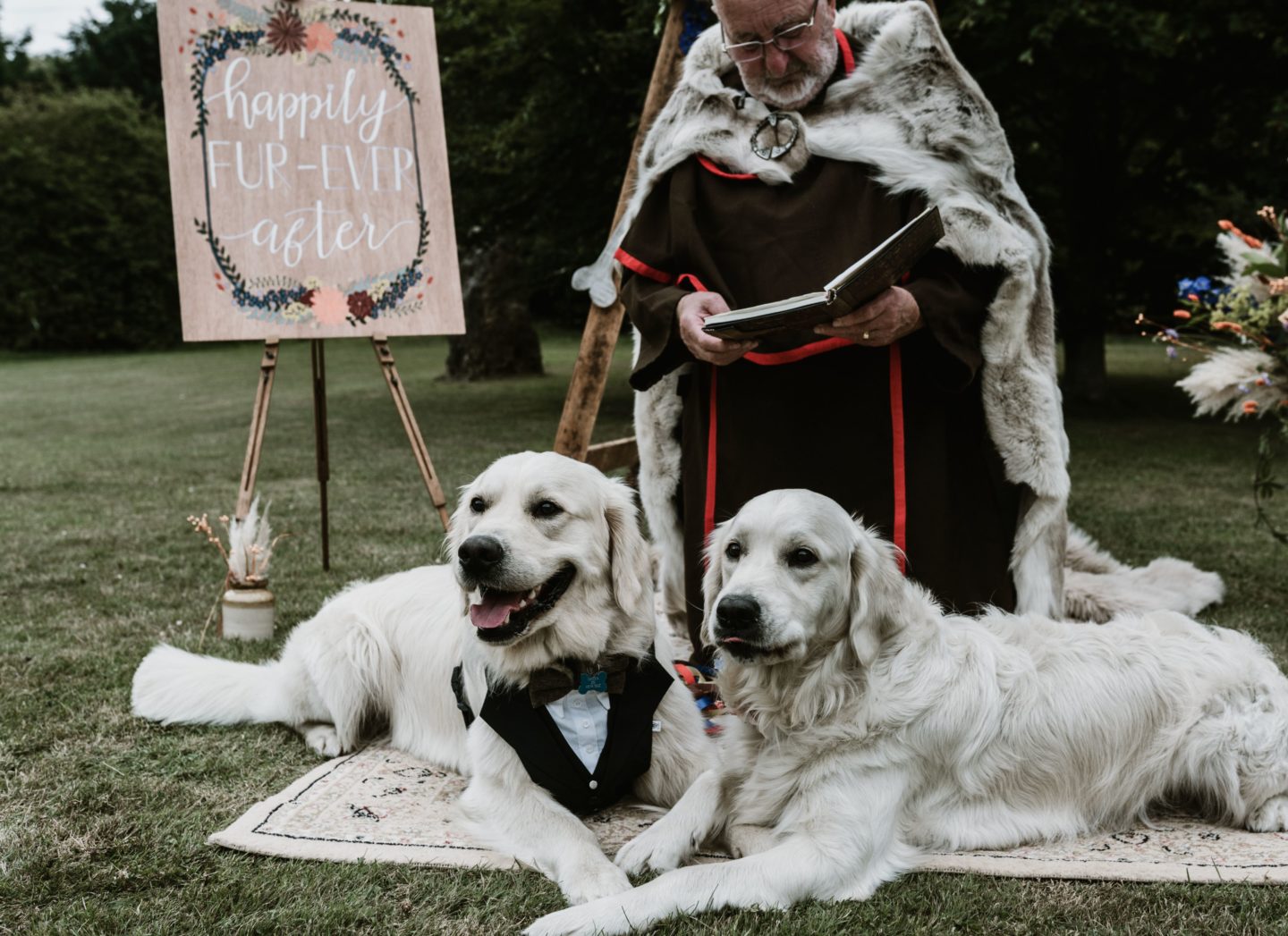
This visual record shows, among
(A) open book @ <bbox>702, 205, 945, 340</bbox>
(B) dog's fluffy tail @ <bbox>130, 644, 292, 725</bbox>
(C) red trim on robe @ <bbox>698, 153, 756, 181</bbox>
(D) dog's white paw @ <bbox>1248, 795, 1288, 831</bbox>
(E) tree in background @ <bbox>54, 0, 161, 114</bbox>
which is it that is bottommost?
(D) dog's white paw @ <bbox>1248, 795, 1288, 831</bbox>

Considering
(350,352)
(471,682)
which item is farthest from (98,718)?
(350,352)

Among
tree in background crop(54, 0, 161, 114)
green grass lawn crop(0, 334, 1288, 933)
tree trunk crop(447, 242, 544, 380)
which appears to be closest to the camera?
green grass lawn crop(0, 334, 1288, 933)

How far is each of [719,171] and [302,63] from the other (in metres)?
2.42

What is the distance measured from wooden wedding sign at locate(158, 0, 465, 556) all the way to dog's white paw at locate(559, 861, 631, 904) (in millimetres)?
2730

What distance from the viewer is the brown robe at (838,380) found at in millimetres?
3645

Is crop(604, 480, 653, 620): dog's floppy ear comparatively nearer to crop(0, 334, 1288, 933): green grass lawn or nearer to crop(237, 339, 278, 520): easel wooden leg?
crop(0, 334, 1288, 933): green grass lawn

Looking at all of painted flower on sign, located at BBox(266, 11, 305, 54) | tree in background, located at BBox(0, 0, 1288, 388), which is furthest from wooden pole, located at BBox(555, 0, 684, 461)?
tree in background, located at BBox(0, 0, 1288, 388)

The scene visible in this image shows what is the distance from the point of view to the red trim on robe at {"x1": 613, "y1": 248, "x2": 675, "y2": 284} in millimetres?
3902

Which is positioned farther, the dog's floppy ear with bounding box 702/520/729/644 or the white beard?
the white beard

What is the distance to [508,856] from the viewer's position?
287 cm

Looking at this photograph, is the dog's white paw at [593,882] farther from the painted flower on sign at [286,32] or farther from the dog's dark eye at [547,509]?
the painted flower on sign at [286,32]

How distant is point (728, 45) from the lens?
12.2 ft

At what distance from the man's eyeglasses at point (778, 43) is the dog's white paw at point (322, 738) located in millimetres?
2595

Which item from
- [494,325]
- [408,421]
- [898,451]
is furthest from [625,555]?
[494,325]
